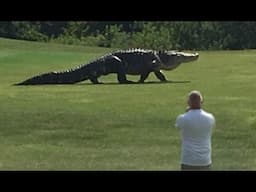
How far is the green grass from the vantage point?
1036 centimetres

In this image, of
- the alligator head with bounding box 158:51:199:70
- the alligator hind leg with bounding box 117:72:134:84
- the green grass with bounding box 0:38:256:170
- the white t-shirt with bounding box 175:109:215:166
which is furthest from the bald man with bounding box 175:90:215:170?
the alligator head with bounding box 158:51:199:70

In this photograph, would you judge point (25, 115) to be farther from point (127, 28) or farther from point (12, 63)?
point (127, 28)

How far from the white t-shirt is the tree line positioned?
42.8 meters

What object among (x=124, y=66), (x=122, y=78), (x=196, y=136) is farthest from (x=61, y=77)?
(x=196, y=136)

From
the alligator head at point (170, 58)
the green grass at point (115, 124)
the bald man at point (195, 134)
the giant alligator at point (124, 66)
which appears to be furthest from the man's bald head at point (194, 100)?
the alligator head at point (170, 58)

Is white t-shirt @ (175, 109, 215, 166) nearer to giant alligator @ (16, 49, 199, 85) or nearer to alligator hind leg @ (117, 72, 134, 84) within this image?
giant alligator @ (16, 49, 199, 85)

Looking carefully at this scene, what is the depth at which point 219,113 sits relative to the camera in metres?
14.1

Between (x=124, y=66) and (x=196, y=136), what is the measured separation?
15.3m

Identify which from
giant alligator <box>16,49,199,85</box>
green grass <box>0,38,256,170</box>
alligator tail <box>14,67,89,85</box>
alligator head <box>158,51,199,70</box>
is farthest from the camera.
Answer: alligator head <box>158,51,199,70</box>

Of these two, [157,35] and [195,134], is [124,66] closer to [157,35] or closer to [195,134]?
[195,134]

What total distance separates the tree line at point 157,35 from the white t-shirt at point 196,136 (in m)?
42.8

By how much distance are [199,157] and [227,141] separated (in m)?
5.12

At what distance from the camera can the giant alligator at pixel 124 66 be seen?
21016 mm
